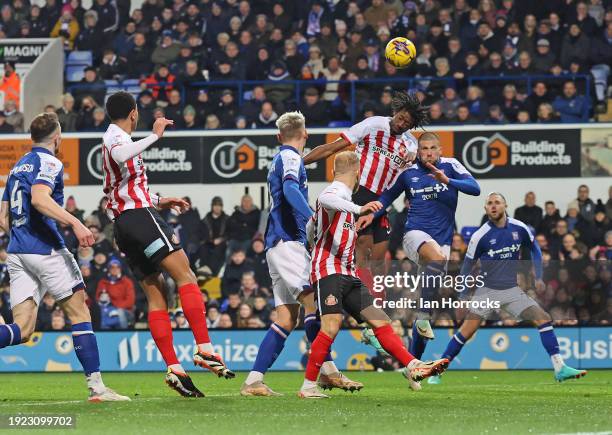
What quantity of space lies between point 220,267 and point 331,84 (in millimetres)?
4328

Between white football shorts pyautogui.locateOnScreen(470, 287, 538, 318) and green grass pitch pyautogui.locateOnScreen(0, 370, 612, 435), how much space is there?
3.76 ft

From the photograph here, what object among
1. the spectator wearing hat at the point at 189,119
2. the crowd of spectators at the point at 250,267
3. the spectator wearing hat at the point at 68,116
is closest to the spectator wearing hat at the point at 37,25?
the spectator wearing hat at the point at 68,116

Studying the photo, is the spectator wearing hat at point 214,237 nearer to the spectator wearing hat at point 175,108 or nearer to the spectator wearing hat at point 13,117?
the spectator wearing hat at point 175,108

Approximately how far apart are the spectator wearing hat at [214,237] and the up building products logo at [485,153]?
4.50 m

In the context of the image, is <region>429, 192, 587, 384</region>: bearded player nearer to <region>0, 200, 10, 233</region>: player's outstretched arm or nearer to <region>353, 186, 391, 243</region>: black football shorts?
<region>353, 186, 391, 243</region>: black football shorts

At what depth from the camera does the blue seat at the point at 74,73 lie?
2539cm

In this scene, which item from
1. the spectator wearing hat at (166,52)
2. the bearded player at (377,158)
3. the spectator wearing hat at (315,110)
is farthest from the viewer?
the spectator wearing hat at (166,52)

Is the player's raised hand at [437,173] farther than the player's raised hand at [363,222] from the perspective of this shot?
Yes

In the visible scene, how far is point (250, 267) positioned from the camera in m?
20.2

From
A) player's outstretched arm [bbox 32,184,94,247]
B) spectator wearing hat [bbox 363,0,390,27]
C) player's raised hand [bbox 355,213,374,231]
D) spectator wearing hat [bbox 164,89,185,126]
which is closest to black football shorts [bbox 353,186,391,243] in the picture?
player's raised hand [bbox 355,213,374,231]

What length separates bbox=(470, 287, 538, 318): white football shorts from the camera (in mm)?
13633

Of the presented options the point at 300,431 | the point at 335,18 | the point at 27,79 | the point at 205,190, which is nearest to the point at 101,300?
the point at 205,190

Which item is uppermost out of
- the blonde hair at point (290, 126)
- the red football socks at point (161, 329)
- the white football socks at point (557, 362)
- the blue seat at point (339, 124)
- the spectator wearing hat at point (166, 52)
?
the spectator wearing hat at point (166, 52)

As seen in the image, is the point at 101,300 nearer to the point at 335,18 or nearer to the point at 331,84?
the point at 331,84
